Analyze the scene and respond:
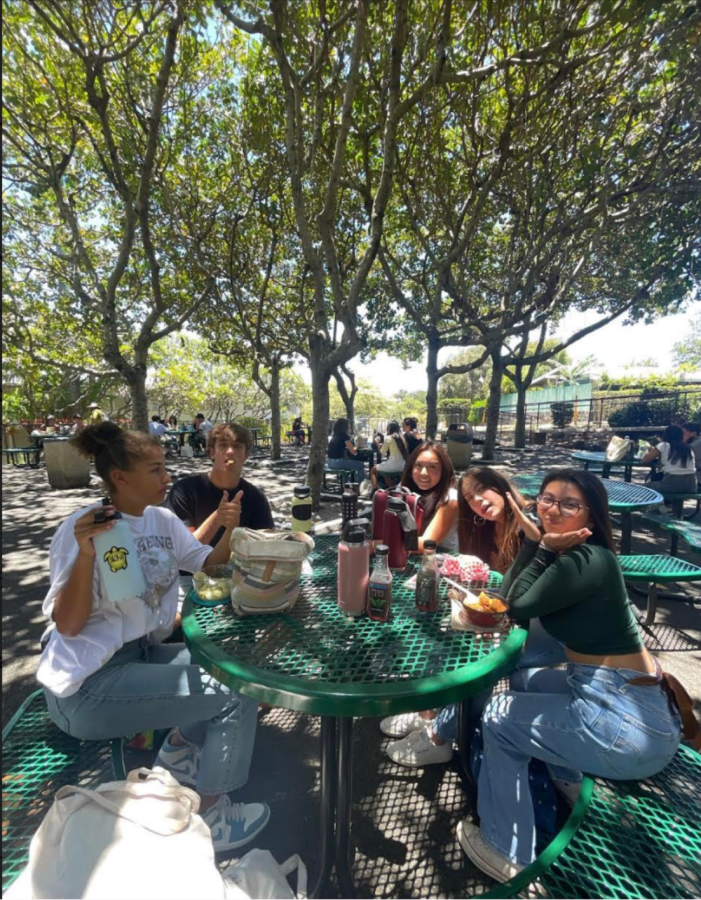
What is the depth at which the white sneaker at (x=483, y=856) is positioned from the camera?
61.0 inches

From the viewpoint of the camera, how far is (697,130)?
23.0ft

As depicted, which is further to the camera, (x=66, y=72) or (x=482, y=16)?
(x=66, y=72)

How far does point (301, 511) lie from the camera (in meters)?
2.50

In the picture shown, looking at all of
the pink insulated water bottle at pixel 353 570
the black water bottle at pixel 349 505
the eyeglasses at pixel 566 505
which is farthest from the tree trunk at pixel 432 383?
the pink insulated water bottle at pixel 353 570

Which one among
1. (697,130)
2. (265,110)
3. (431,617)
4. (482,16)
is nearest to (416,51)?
(482,16)

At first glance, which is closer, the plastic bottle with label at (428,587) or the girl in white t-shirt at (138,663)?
the girl in white t-shirt at (138,663)

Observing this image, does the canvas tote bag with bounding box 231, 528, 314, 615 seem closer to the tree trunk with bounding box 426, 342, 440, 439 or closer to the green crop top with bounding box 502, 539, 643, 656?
the green crop top with bounding box 502, 539, 643, 656

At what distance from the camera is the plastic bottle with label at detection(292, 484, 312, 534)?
2.50m

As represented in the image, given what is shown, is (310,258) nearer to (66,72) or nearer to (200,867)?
(66,72)

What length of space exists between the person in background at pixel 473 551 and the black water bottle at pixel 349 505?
2.40ft

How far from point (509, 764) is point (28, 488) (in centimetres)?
1152

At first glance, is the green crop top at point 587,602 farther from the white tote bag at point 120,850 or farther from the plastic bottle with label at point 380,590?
the white tote bag at point 120,850

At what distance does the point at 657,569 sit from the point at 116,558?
3638 millimetres

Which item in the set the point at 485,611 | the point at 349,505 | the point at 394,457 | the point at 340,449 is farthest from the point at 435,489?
the point at 340,449
